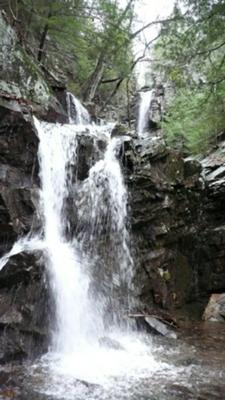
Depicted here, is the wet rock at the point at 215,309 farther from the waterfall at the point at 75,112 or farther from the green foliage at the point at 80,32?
the green foliage at the point at 80,32

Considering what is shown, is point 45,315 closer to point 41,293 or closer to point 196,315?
point 41,293

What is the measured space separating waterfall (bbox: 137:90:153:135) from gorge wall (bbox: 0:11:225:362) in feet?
29.5

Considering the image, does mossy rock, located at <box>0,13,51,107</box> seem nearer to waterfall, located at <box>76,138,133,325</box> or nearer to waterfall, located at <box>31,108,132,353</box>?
waterfall, located at <box>31,108,132,353</box>

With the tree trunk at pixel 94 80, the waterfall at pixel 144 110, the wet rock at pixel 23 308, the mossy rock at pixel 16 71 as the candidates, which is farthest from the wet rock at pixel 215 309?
the waterfall at pixel 144 110

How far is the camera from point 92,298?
728 cm

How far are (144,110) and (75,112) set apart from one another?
974 centimetres

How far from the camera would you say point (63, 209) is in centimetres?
815

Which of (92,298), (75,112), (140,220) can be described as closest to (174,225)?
(140,220)

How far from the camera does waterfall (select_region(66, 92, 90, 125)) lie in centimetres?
1232

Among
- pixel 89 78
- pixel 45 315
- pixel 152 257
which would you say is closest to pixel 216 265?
pixel 152 257

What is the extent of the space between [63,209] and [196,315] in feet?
13.3

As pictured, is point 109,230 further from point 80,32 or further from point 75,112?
point 80,32

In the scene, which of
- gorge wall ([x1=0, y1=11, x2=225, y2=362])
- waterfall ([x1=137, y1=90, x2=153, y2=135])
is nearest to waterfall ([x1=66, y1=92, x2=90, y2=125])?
gorge wall ([x1=0, y1=11, x2=225, y2=362])

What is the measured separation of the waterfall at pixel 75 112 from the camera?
12.3 meters
